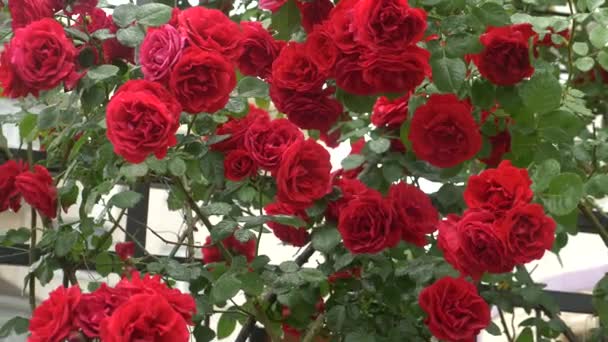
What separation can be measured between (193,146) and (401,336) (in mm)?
465

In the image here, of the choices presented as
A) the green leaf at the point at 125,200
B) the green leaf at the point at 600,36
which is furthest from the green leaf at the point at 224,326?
the green leaf at the point at 600,36

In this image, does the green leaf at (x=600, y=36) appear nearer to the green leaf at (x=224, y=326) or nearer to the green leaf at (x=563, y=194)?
the green leaf at (x=563, y=194)

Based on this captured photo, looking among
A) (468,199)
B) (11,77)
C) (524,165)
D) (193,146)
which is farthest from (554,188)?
(11,77)

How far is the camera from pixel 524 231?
121 cm

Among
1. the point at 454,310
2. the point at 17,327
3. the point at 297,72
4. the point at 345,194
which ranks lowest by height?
the point at 17,327

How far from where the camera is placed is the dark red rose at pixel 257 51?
59.6 inches

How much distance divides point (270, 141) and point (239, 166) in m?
0.08

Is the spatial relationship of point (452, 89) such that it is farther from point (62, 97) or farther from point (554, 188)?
point (62, 97)

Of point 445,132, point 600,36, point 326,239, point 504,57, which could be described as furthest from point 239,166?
point 600,36

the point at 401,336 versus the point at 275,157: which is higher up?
the point at 275,157

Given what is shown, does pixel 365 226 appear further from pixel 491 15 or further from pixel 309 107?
pixel 491 15

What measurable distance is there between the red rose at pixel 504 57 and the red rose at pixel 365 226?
0.81 feet

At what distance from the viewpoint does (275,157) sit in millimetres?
1409

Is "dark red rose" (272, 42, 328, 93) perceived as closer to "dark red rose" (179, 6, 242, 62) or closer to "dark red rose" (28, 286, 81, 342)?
"dark red rose" (179, 6, 242, 62)
